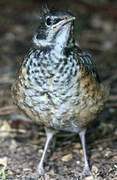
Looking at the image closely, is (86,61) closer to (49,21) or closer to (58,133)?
(49,21)

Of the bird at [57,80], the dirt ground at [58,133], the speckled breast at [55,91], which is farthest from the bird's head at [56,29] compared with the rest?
the dirt ground at [58,133]

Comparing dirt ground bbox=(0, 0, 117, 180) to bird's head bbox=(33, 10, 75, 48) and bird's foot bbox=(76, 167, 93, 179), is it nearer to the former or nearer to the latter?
bird's foot bbox=(76, 167, 93, 179)

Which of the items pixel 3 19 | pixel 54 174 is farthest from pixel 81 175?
pixel 3 19

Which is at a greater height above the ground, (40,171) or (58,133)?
(40,171)

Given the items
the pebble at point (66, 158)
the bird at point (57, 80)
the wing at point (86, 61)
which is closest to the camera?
the bird at point (57, 80)

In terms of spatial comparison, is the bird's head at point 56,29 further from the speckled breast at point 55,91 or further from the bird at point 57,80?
the speckled breast at point 55,91

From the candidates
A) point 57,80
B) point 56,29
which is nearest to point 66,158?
point 57,80
